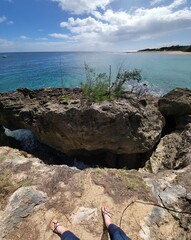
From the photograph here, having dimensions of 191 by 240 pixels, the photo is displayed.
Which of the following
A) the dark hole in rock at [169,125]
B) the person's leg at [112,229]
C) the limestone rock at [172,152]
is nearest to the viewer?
the person's leg at [112,229]

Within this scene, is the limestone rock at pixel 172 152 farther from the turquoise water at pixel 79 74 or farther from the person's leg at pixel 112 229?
the turquoise water at pixel 79 74

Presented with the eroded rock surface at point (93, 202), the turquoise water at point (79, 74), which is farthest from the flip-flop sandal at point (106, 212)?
the turquoise water at point (79, 74)

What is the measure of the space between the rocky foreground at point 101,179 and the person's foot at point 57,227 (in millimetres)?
94

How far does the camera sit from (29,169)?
4.69m

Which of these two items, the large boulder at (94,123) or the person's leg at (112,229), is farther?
the large boulder at (94,123)

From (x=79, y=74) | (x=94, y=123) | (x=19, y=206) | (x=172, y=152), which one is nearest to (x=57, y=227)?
(x=19, y=206)

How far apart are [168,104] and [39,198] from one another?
7068 millimetres

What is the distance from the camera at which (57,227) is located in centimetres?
318

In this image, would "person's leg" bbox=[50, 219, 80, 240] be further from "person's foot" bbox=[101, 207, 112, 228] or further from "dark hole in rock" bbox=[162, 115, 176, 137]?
"dark hole in rock" bbox=[162, 115, 176, 137]

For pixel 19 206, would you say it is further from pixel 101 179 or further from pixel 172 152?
pixel 172 152

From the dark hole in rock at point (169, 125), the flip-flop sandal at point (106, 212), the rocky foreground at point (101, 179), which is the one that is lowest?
the dark hole in rock at point (169, 125)

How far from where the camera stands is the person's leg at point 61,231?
2945mm

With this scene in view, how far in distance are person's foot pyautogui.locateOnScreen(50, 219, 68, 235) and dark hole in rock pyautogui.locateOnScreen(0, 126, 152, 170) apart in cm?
495

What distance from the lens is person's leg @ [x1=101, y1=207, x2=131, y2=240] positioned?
2.89 metres
